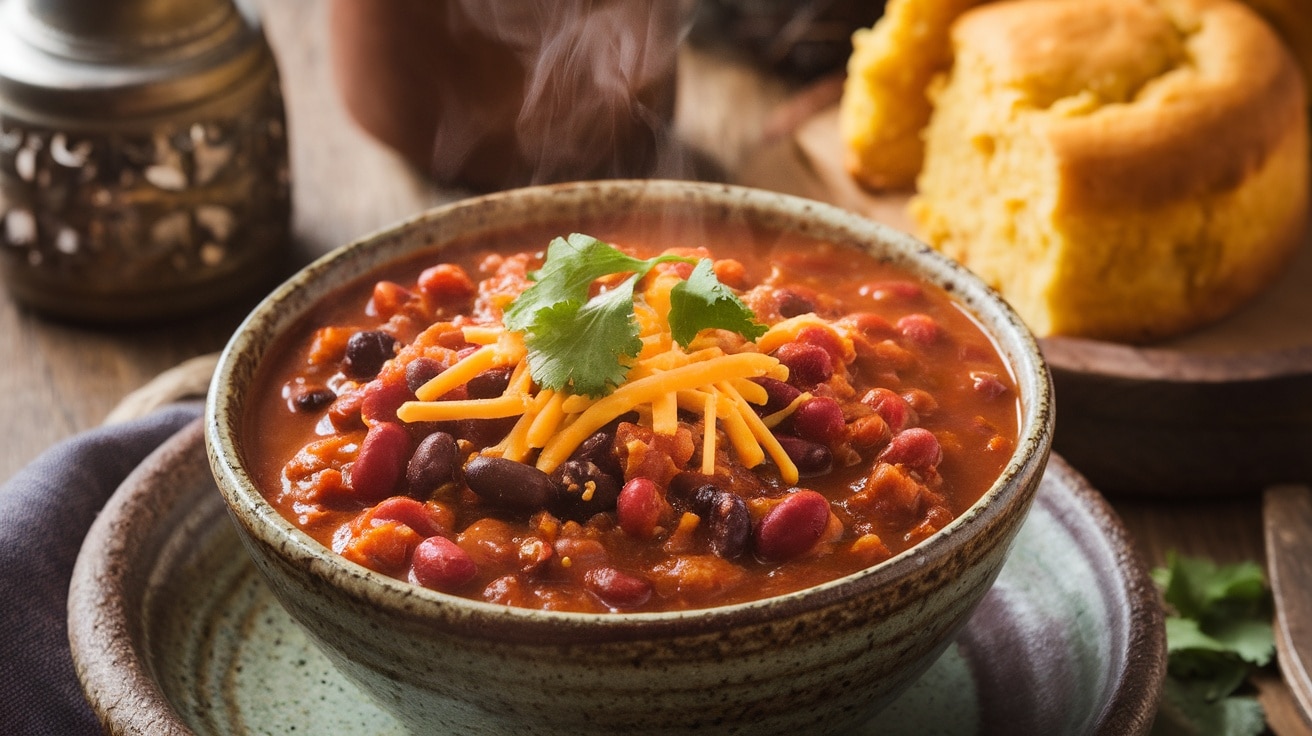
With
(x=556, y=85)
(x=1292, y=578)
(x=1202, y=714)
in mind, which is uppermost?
(x=556, y=85)

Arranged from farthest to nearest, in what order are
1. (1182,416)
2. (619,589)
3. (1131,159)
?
(1131,159), (1182,416), (619,589)

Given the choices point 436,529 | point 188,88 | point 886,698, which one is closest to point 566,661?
point 436,529

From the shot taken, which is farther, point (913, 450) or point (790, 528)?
point (913, 450)

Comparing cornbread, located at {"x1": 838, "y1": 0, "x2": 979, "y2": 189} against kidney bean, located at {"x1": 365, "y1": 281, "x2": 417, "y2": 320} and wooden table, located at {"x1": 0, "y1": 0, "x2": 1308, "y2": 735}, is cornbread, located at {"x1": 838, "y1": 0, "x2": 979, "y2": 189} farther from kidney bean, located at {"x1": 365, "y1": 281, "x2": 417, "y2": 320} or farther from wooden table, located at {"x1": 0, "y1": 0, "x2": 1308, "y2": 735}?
kidney bean, located at {"x1": 365, "y1": 281, "x2": 417, "y2": 320}

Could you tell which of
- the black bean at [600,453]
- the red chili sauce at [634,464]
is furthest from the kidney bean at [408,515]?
the black bean at [600,453]

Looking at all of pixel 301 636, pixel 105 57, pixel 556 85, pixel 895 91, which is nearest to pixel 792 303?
pixel 301 636

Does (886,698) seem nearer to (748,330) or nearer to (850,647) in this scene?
(850,647)

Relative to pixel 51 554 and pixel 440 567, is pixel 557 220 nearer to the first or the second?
pixel 440 567
